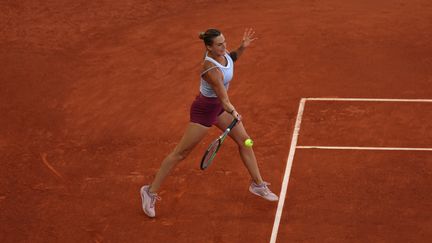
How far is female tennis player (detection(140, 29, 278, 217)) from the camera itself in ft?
26.9

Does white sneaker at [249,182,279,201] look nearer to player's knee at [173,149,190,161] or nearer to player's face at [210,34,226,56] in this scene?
player's knee at [173,149,190,161]

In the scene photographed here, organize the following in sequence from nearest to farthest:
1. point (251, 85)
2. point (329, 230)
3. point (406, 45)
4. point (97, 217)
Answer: point (329, 230), point (97, 217), point (251, 85), point (406, 45)

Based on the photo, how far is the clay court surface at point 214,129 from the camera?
8.86 m

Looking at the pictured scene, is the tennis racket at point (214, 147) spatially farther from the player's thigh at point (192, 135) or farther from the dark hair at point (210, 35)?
the dark hair at point (210, 35)

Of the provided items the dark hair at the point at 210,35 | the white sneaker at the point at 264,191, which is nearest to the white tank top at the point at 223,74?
the dark hair at the point at 210,35

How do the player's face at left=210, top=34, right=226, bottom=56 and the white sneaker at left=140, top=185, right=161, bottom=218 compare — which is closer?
the player's face at left=210, top=34, right=226, bottom=56

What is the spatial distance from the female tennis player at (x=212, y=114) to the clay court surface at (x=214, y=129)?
0.90 feet

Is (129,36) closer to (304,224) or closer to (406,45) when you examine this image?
(406,45)

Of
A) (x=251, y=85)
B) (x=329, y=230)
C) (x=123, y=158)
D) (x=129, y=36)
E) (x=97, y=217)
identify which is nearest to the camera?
(x=329, y=230)

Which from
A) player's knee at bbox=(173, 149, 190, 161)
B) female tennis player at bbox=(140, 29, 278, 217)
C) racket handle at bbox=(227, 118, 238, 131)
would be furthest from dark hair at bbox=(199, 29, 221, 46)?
player's knee at bbox=(173, 149, 190, 161)

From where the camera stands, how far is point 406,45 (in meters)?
13.2

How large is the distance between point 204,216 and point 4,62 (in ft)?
20.7

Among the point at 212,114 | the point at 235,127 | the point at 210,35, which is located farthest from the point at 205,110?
the point at 210,35

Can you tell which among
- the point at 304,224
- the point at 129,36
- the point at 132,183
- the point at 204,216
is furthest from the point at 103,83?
the point at 304,224
